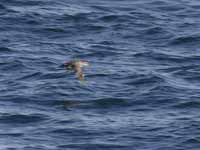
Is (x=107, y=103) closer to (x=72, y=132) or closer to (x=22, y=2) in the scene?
(x=72, y=132)

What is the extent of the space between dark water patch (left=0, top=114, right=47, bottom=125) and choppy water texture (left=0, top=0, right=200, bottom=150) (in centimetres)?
4

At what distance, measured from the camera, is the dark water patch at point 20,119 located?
5003 centimetres

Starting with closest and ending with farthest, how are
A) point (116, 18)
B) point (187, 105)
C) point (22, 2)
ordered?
point (187, 105) < point (116, 18) < point (22, 2)

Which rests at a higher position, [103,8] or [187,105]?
[103,8]

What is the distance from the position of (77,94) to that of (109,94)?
140cm

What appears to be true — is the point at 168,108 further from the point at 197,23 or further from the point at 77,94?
the point at 197,23

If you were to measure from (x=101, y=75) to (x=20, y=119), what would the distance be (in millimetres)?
6672

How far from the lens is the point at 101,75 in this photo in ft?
183

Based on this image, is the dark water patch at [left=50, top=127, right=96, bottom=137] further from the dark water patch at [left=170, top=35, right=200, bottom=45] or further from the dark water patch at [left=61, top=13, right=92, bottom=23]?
the dark water patch at [left=61, top=13, right=92, bottom=23]

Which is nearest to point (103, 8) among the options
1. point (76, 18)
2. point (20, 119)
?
point (76, 18)

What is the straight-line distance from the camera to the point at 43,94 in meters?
53.3

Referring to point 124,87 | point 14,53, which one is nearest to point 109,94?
point 124,87

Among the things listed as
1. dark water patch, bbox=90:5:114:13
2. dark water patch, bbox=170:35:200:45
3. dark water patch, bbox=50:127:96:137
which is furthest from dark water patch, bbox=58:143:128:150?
dark water patch, bbox=90:5:114:13

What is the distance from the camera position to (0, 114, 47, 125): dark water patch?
164 ft
